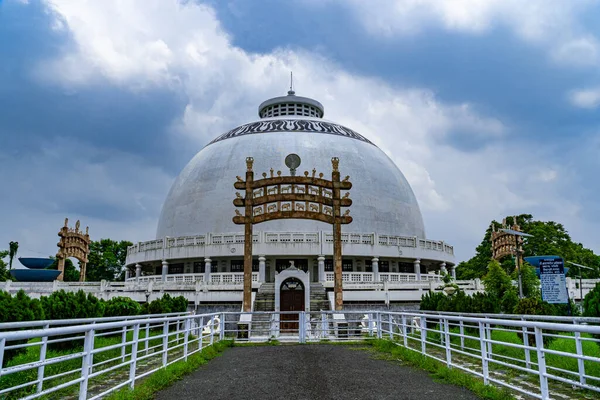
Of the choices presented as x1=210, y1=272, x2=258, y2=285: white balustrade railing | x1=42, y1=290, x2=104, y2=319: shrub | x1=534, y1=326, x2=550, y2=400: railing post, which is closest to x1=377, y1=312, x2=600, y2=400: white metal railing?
x1=534, y1=326, x2=550, y2=400: railing post

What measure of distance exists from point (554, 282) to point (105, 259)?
177 ft

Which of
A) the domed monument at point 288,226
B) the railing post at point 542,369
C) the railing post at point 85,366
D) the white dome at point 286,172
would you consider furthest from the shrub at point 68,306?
the white dome at point 286,172

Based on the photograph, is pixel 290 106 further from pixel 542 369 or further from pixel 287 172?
pixel 542 369

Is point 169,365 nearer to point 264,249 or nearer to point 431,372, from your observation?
point 431,372

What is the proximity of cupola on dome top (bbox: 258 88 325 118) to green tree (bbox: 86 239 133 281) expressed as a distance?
2671 centimetres

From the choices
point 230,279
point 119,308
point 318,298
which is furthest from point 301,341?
point 230,279

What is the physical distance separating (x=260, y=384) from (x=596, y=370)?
6.31m

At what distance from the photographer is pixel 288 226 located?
112 ft

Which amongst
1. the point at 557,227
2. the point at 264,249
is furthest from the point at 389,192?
the point at 557,227

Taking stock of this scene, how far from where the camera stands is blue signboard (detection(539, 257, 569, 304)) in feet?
47.3

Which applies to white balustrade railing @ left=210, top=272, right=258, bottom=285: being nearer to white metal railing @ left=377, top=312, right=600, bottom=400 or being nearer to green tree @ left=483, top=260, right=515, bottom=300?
white metal railing @ left=377, top=312, right=600, bottom=400

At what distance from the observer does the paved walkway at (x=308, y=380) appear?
7.50 m

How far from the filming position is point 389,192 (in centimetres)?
3834

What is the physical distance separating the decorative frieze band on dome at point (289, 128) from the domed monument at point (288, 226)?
10cm
